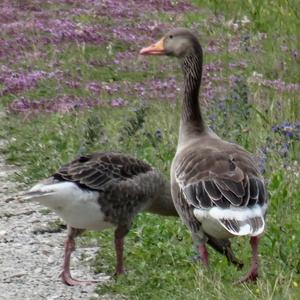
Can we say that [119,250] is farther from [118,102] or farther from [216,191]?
[118,102]

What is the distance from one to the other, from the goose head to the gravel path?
185 centimetres

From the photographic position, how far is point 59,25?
1891 centimetres

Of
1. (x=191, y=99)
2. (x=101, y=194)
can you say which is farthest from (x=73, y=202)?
(x=191, y=99)

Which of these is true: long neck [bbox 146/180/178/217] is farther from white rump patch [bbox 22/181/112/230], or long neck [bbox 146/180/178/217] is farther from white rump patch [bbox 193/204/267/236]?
white rump patch [bbox 193/204/267/236]

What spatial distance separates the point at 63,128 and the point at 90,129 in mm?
1281

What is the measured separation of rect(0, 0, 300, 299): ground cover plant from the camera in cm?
817

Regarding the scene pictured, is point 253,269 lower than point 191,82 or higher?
lower

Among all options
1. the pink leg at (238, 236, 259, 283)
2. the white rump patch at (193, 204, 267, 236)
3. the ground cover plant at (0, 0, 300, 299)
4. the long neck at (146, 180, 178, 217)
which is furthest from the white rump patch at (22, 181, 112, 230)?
the pink leg at (238, 236, 259, 283)

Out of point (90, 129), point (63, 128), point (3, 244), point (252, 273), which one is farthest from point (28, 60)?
point (252, 273)

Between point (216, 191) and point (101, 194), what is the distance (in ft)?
3.57

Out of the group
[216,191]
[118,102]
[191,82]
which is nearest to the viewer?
[216,191]

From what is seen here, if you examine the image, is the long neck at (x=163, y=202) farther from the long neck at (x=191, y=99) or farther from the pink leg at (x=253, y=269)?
the pink leg at (x=253, y=269)

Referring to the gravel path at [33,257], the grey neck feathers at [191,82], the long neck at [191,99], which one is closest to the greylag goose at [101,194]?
the gravel path at [33,257]

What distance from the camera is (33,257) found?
8984mm
